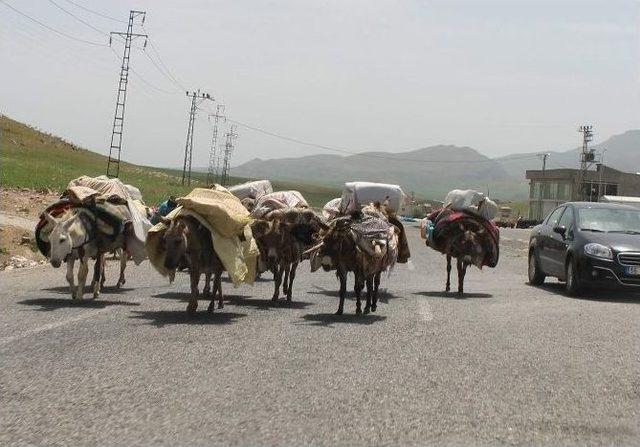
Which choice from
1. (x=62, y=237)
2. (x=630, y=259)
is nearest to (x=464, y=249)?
(x=630, y=259)

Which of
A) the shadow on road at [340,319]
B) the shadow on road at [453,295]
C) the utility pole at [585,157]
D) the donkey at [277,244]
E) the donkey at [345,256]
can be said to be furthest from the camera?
the utility pole at [585,157]

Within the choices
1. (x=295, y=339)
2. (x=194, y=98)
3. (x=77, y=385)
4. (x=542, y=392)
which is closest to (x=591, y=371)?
(x=542, y=392)

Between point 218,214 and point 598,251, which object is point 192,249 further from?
point 598,251

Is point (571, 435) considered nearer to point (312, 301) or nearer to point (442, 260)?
point (312, 301)

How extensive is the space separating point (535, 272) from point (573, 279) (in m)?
3.16

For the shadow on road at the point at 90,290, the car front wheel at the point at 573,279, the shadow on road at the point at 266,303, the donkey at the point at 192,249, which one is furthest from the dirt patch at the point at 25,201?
the donkey at the point at 192,249

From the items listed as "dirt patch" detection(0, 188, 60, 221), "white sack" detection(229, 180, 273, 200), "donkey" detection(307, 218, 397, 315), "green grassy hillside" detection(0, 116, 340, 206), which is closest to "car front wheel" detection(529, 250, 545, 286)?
"white sack" detection(229, 180, 273, 200)

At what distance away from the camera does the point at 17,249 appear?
22.9 metres

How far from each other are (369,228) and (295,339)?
313 cm

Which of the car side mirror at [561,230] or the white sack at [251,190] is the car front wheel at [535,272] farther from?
the white sack at [251,190]

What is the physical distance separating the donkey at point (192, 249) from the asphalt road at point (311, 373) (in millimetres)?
535

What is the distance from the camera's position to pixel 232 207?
13.4 m

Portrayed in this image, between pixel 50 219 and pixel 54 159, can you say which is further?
pixel 54 159

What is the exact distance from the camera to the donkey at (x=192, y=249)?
40.7 feet
